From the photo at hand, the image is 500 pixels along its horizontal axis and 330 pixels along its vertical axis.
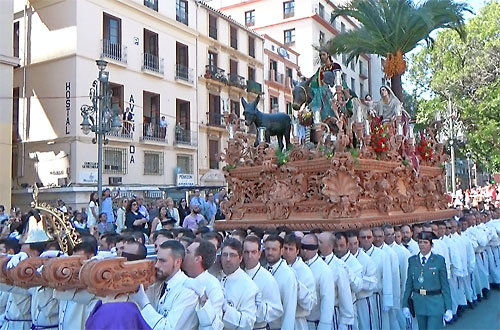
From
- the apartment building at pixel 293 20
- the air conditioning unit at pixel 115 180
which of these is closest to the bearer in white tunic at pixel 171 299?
the air conditioning unit at pixel 115 180

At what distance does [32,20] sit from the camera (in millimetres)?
23438

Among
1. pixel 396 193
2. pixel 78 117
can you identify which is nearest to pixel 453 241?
pixel 396 193

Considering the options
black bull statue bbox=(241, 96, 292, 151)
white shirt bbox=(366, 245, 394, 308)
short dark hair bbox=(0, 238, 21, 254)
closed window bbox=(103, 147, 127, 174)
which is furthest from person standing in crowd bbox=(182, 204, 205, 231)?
closed window bbox=(103, 147, 127, 174)

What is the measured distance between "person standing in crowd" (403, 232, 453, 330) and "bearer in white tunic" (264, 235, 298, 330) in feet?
6.00

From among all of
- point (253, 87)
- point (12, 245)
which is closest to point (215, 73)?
point (253, 87)

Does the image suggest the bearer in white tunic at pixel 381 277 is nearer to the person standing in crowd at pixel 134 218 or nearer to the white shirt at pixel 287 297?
the white shirt at pixel 287 297

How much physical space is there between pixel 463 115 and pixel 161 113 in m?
15.0

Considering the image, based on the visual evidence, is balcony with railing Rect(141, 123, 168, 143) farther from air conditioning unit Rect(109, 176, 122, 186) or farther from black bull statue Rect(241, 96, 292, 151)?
black bull statue Rect(241, 96, 292, 151)

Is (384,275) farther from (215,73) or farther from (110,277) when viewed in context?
(215,73)

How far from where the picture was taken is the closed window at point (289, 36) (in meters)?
40.1

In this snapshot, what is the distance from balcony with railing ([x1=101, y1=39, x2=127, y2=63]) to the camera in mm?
23047

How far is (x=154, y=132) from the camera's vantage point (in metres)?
25.5

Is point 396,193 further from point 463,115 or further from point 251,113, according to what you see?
point 463,115

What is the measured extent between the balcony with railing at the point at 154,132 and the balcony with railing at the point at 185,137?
3.00ft
